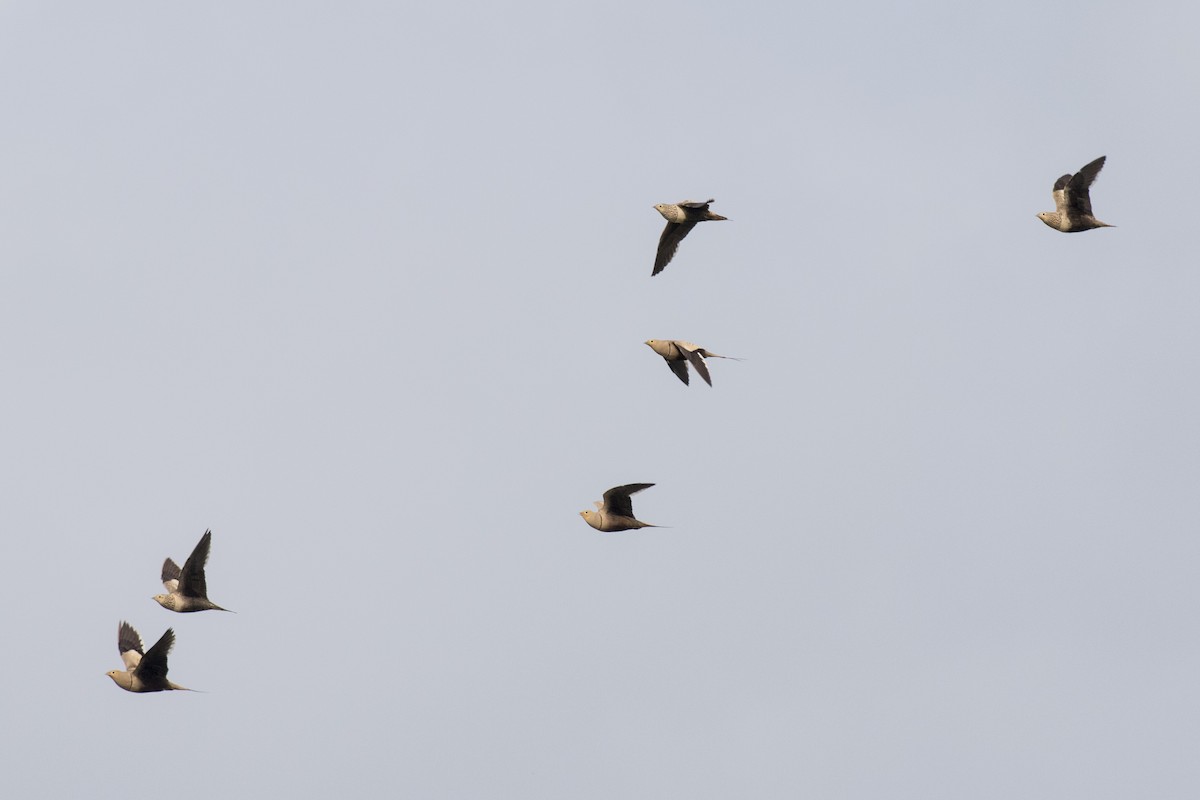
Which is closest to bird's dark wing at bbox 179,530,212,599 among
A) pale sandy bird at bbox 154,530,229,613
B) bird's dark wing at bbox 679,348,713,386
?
pale sandy bird at bbox 154,530,229,613

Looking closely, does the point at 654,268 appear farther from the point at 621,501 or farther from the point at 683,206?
the point at 621,501

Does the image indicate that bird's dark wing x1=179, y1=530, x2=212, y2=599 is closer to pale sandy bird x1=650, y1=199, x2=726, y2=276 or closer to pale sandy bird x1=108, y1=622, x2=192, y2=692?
pale sandy bird x1=108, y1=622, x2=192, y2=692

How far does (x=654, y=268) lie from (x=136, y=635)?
16.8 m

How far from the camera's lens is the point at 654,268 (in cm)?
5022

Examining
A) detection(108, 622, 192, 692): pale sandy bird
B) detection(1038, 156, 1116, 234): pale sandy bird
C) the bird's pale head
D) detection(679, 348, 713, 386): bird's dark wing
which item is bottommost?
detection(108, 622, 192, 692): pale sandy bird

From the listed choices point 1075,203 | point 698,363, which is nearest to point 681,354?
point 698,363

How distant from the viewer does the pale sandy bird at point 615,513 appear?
143 ft

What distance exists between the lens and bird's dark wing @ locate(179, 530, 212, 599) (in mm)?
43844

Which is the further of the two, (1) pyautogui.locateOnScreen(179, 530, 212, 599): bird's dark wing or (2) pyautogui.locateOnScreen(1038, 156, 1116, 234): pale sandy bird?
(2) pyautogui.locateOnScreen(1038, 156, 1116, 234): pale sandy bird

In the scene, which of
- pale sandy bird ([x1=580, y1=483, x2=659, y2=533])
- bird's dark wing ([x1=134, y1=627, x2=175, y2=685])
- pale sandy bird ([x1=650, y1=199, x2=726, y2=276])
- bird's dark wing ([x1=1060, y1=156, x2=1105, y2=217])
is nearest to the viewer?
bird's dark wing ([x1=134, y1=627, x2=175, y2=685])

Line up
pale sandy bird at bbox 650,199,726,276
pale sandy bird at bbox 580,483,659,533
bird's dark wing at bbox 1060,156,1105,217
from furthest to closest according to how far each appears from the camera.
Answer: pale sandy bird at bbox 650,199,726,276, bird's dark wing at bbox 1060,156,1105,217, pale sandy bird at bbox 580,483,659,533

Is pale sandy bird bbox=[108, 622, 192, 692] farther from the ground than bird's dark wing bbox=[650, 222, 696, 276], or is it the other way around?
bird's dark wing bbox=[650, 222, 696, 276]

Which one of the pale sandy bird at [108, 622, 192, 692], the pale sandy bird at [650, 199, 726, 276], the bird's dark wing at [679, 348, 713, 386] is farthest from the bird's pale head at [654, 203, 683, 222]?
the pale sandy bird at [108, 622, 192, 692]

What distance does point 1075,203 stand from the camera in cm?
4616
